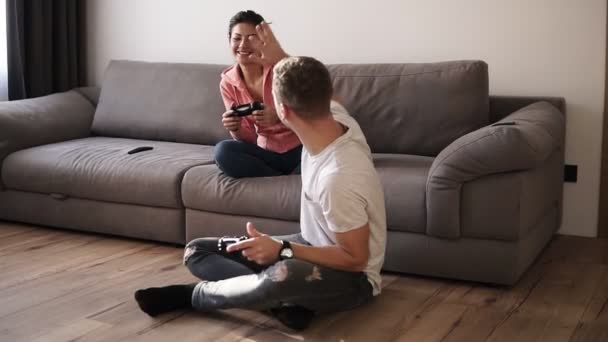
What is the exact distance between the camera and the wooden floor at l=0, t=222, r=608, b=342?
241 centimetres

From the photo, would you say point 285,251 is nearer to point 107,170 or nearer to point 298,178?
point 298,178

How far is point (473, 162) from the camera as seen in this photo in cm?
275

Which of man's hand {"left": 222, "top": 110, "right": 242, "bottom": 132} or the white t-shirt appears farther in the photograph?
man's hand {"left": 222, "top": 110, "right": 242, "bottom": 132}

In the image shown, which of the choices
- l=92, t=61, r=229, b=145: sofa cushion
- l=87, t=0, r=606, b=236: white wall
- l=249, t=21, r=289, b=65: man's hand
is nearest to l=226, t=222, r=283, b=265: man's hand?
l=249, t=21, r=289, b=65: man's hand

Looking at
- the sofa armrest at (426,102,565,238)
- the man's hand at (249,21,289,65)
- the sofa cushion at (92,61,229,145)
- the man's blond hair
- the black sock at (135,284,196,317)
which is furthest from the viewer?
the sofa cushion at (92,61,229,145)

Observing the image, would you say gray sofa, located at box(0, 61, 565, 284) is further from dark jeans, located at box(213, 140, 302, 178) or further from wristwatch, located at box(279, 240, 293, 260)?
wristwatch, located at box(279, 240, 293, 260)

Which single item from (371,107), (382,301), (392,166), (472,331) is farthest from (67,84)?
(472,331)

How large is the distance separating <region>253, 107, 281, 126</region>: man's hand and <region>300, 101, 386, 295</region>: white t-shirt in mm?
650

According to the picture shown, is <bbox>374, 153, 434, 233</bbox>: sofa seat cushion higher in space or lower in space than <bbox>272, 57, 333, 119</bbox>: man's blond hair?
lower

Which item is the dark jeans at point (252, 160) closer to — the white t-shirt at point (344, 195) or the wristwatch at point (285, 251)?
the white t-shirt at point (344, 195)

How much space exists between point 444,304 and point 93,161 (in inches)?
68.7

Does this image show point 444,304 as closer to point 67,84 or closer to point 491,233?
point 491,233

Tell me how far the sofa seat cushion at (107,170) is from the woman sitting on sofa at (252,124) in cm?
28

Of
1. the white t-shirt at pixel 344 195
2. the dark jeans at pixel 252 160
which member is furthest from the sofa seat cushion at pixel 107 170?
the white t-shirt at pixel 344 195
